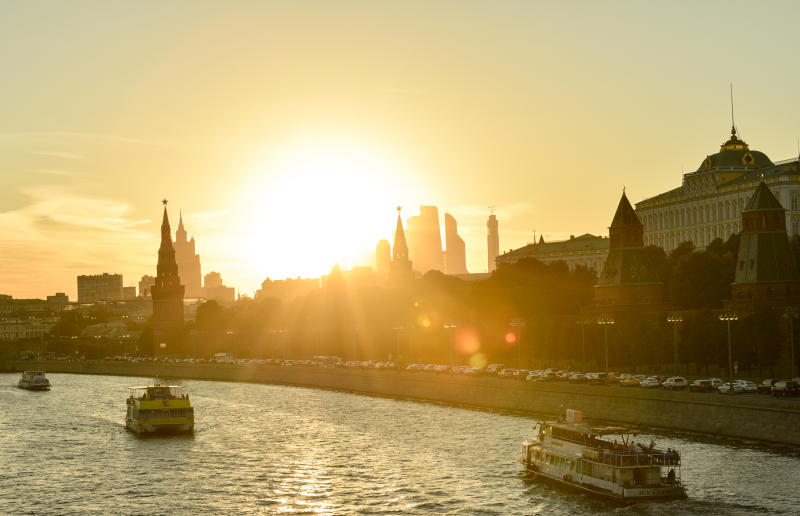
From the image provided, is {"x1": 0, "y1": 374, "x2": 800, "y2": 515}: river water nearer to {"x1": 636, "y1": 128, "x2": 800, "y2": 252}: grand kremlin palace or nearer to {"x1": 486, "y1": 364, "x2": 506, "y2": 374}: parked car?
{"x1": 486, "y1": 364, "x2": 506, "y2": 374}: parked car

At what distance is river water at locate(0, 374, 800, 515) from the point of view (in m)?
56.2

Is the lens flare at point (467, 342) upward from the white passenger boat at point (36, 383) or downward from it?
upward

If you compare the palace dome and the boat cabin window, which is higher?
the palace dome

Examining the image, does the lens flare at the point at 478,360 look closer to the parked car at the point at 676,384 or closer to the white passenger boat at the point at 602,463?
the parked car at the point at 676,384

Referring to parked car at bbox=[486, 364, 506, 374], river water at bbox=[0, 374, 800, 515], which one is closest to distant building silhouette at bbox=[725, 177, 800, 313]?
parked car at bbox=[486, 364, 506, 374]

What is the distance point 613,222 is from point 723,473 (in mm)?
86201

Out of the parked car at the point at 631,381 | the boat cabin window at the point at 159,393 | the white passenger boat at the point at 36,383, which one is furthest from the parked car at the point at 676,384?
the white passenger boat at the point at 36,383

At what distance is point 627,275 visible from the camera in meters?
138

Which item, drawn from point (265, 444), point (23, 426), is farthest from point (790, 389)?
point (23, 426)

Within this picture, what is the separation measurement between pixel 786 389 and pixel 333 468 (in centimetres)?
3060

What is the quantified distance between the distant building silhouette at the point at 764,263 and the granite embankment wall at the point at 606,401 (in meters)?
29.4

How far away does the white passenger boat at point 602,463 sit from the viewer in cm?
5519

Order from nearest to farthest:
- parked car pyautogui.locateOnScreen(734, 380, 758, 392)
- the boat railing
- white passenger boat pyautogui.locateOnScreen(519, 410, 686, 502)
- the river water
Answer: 1. the boat railing
2. white passenger boat pyautogui.locateOnScreen(519, 410, 686, 502)
3. the river water
4. parked car pyautogui.locateOnScreen(734, 380, 758, 392)

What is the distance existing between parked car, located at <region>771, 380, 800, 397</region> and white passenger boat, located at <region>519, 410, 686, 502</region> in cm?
2010
